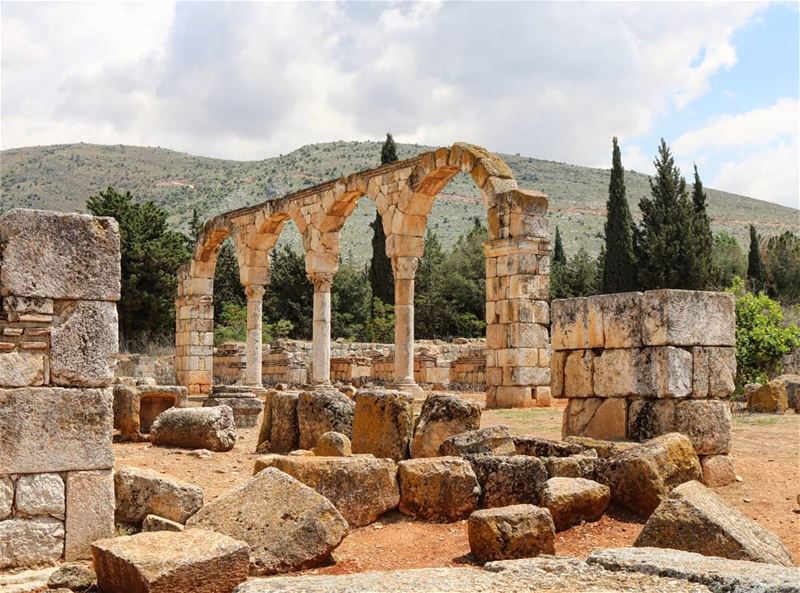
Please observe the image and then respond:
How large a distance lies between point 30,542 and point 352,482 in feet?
7.73

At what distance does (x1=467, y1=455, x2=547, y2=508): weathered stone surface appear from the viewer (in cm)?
730

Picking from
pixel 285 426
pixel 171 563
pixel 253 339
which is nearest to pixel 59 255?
pixel 171 563

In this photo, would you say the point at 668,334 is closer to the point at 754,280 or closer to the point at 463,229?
the point at 754,280

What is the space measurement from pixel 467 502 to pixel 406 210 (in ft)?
37.9

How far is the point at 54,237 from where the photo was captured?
19.2ft

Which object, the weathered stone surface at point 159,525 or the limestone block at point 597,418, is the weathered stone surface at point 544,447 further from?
the weathered stone surface at point 159,525

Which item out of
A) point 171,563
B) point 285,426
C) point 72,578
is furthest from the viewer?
point 285,426

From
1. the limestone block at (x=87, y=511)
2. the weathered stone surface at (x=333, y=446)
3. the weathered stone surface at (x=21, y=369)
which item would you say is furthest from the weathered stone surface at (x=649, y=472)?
the weathered stone surface at (x=21, y=369)

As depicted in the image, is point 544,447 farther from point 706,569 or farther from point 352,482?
point 706,569

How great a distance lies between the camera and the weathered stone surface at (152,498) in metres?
→ 6.59

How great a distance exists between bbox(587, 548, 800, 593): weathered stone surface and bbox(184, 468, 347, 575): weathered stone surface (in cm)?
196

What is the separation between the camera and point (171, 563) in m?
4.88

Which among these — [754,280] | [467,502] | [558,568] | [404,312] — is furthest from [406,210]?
[754,280]

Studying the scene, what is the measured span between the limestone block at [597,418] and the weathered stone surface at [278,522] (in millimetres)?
3842
